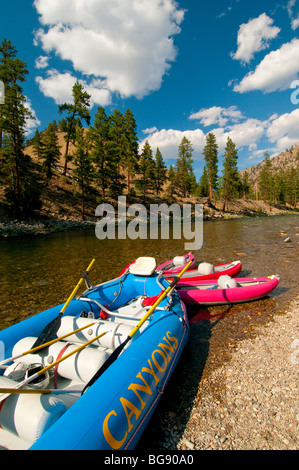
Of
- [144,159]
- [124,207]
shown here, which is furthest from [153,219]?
[144,159]

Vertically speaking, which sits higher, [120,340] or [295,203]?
[295,203]

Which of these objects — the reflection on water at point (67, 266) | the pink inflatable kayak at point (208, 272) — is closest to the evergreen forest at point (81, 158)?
the reflection on water at point (67, 266)

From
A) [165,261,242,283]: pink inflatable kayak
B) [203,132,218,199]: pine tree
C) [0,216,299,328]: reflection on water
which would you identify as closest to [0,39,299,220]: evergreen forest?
[203,132,218,199]: pine tree

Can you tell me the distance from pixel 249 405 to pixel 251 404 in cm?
4

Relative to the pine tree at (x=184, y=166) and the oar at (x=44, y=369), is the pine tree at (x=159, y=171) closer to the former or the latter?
the pine tree at (x=184, y=166)

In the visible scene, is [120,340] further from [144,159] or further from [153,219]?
[144,159]

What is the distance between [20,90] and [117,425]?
3060 cm

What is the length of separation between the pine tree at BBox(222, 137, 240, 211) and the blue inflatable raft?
5396 cm

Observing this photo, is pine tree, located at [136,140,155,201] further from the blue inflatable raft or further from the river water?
the blue inflatable raft

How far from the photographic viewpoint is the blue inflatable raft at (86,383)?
1.94 m

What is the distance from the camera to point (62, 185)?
35.4 metres

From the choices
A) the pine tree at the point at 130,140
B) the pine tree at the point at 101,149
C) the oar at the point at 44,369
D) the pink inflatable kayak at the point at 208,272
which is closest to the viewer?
the oar at the point at 44,369

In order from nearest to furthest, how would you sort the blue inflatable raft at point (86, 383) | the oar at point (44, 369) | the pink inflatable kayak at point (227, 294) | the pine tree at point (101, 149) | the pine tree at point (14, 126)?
the blue inflatable raft at point (86, 383) < the oar at point (44, 369) < the pink inflatable kayak at point (227, 294) < the pine tree at point (14, 126) < the pine tree at point (101, 149)

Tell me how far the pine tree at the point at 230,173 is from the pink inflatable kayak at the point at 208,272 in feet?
161
